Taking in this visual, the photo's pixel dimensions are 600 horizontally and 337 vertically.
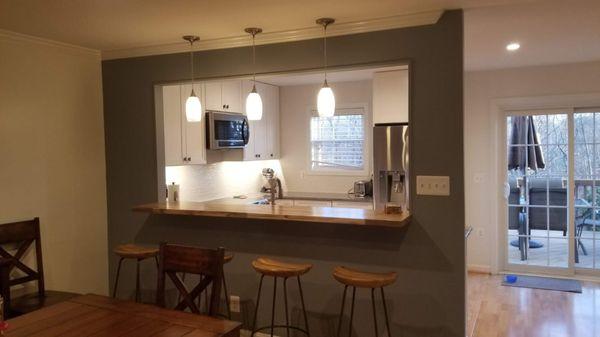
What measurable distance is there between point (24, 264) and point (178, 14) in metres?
2.19

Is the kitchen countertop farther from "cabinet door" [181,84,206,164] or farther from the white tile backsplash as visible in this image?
"cabinet door" [181,84,206,164]

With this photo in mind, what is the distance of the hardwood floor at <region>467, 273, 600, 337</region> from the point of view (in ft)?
12.3

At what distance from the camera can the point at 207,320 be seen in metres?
2.03

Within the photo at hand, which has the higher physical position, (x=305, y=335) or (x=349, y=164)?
(x=349, y=164)

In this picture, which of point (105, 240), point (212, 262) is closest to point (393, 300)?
point (212, 262)

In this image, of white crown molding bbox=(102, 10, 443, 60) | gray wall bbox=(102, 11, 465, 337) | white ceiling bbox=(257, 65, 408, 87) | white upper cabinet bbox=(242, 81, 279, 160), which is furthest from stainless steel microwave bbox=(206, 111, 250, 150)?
white crown molding bbox=(102, 10, 443, 60)

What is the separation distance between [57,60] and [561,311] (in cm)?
491

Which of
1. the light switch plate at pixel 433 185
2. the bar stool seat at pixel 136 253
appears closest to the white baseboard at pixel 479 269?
the light switch plate at pixel 433 185

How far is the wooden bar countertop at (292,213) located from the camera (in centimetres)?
280

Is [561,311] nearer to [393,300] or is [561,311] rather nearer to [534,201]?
[534,201]

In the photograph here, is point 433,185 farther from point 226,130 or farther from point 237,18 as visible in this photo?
point 226,130

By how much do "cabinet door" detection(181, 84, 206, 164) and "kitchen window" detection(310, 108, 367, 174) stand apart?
6.63 ft

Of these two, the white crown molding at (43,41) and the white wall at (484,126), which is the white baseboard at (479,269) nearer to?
the white wall at (484,126)

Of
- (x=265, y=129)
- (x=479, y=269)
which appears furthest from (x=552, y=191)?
(x=265, y=129)
